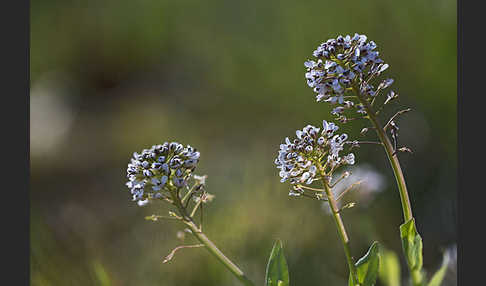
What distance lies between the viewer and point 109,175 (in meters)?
7.27

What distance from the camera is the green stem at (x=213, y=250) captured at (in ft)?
6.70

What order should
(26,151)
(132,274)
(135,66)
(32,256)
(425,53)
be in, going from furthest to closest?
(135,66) → (425,53) → (132,274) → (32,256) → (26,151)

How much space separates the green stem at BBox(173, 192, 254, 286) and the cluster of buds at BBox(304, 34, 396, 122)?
686mm

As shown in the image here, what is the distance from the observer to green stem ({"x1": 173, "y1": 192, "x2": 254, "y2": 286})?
2.04 meters

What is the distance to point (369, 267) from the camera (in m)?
2.08

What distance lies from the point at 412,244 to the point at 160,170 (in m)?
0.99

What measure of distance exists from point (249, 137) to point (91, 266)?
3.46m

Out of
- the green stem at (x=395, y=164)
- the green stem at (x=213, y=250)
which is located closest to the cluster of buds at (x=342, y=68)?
the green stem at (x=395, y=164)

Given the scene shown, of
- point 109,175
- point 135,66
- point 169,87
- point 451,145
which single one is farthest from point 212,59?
point 451,145

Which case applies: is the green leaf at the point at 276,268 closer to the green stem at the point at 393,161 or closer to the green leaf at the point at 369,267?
the green leaf at the point at 369,267

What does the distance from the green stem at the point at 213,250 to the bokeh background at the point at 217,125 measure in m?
1.14

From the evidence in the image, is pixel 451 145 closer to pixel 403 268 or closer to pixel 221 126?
pixel 403 268

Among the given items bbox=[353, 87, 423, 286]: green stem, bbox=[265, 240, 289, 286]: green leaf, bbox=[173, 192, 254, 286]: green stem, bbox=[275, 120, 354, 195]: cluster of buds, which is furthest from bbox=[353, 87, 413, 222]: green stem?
bbox=[173, 192, 254, 286]: green stem

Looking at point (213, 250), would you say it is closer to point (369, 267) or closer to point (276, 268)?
point (276, 268)
